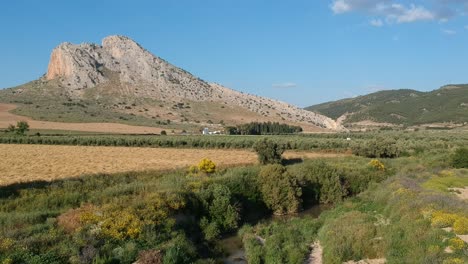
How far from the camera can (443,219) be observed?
843 inches

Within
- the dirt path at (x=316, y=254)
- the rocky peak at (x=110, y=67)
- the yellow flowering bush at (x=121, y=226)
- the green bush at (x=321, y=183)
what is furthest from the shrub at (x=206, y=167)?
the rocky peak at (x=110, y=67)

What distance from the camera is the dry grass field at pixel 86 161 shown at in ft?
124

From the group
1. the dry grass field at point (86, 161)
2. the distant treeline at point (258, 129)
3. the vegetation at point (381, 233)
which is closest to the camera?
the vegetation at point (381, 233)

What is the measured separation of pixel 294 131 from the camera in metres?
126

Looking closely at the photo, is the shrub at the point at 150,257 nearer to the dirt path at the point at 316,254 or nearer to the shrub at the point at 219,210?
the dirt path at the point at 316,254

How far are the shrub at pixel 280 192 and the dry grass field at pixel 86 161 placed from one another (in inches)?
454

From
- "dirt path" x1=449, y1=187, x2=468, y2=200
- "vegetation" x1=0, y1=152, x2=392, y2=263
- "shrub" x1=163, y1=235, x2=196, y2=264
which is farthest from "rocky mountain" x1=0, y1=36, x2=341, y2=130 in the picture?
"shrub" x1=163, y1=235, x2=196, y2=264

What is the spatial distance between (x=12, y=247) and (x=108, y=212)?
557cm

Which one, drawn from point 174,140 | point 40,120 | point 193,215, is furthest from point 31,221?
point 40,120

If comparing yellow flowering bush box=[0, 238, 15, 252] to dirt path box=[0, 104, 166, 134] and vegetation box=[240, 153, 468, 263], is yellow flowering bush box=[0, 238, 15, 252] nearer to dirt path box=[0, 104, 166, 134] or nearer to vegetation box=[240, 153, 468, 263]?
vegetation box=[240, 153, 468, 263]

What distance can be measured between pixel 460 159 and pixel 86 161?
138 ft

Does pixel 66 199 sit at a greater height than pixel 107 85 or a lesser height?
lesser

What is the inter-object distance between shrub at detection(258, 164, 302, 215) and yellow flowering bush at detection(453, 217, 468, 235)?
14676mm

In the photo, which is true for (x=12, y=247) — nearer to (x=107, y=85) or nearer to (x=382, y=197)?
(x=382, y=197)
